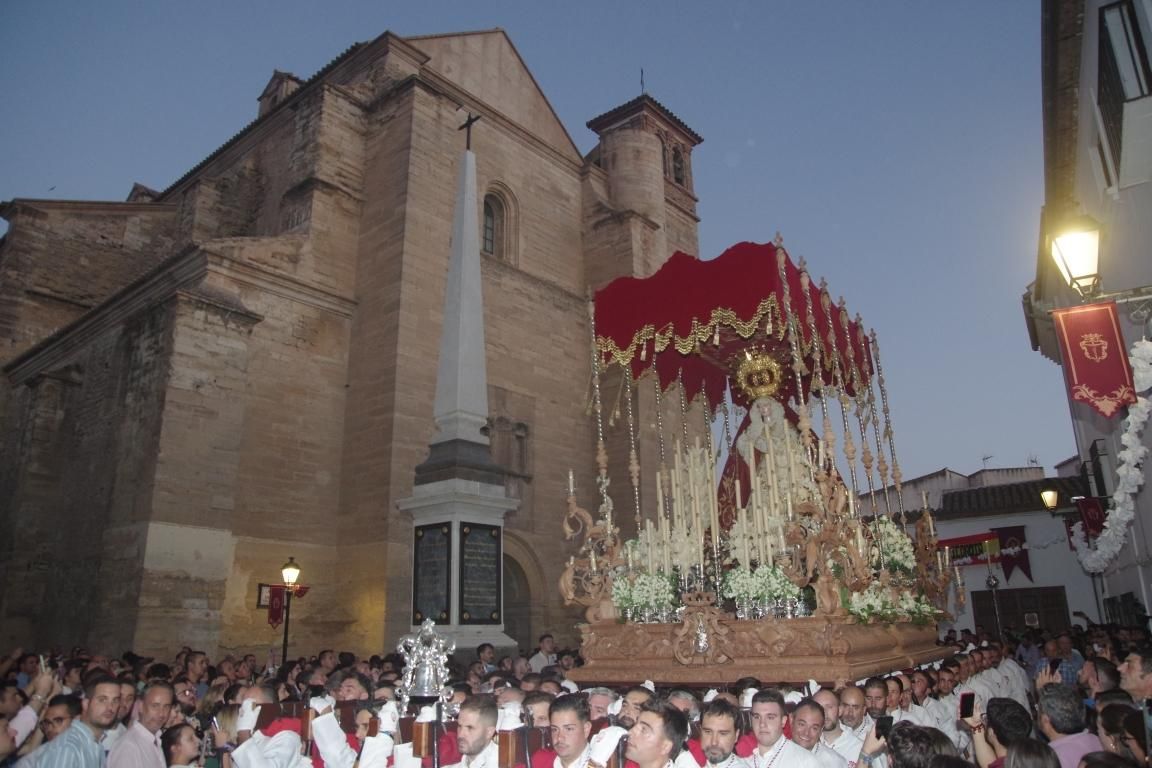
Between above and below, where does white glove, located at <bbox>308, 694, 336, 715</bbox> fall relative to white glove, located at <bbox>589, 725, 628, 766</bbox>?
above

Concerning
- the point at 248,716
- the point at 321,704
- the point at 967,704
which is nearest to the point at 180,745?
the point at 248,716

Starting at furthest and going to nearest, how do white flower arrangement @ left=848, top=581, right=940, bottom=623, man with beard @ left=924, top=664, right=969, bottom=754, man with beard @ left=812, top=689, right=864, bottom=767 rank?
white flower arrangement @ left=848, top=581, right=940, bottom=623
man with beard @ left=924, top=664, right=969, bottom=754
man with beard @ left=812, top=689, right=864, bottom=767

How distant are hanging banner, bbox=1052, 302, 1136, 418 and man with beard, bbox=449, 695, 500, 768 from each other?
5.30 m

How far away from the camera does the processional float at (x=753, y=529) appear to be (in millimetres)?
6918

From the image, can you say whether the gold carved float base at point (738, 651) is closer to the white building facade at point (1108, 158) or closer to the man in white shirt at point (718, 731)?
the man in white shirt at point (718, 731)

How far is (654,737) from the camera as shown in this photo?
3514mm

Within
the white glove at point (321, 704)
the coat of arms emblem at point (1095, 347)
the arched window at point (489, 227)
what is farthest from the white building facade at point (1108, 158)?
the arched window at point (489, 227)

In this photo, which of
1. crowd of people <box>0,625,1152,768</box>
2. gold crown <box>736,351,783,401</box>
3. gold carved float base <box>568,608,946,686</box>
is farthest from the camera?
gold crown <box>736,351,783,401</box>

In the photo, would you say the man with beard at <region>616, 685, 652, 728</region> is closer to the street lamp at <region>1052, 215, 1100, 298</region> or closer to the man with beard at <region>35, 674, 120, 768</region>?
the man with beard at <region>35, 674, 120, 768</region>

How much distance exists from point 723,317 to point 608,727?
233 inches

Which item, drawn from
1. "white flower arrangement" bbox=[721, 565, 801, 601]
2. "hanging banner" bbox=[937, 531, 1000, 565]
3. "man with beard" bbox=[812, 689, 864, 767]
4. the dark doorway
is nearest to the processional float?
"white flower arrangement" bbox=[721, 565, 801, 601]

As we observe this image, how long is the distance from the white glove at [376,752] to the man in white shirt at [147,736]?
1442 millimetres

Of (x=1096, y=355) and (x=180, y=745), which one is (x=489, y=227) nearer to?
(x=1096, y=355)

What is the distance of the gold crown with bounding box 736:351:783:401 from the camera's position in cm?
989
